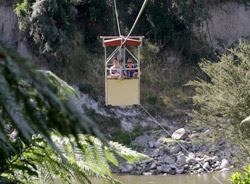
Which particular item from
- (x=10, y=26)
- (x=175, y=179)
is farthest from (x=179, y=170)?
(x=10, y=26)

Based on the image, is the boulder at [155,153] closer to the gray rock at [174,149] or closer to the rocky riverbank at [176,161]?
the rocky riverbank at [176,161]

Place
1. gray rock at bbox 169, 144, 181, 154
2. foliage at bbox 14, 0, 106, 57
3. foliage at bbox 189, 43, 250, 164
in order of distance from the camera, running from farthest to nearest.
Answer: foliage at bbox 14, 0, 106, 57 < gray rock at bbox 169, 144, 181, 154 < foliage at bbox 189, 43, 250, 164

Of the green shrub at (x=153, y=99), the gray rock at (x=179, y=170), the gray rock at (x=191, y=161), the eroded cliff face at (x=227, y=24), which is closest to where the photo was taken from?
the gray rock at (x=179, y=170)

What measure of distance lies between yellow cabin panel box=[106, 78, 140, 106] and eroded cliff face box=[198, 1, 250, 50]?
17182mm

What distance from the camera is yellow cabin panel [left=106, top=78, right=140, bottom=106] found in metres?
9.51

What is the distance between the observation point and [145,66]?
24.5 meters

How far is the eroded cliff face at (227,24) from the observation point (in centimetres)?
2591

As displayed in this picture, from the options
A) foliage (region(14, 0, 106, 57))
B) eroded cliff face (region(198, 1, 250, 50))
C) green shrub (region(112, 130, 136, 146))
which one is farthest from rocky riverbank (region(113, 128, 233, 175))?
eroded cliff face (region(198, 1, 250, 50))

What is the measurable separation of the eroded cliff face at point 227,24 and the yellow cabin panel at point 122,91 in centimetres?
1718

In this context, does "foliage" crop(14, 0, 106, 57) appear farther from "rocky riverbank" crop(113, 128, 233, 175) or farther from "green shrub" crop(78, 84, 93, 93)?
"rocky riverbank" crop(113, 128, 233, 175)

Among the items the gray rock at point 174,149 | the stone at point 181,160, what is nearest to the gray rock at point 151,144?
the gray rock at point 174,149

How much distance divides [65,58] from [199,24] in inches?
311

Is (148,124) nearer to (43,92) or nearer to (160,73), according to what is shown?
(160,73)

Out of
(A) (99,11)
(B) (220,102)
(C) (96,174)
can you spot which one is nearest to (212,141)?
(B) (220,102)
